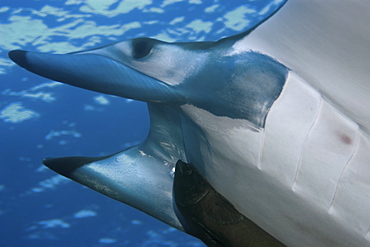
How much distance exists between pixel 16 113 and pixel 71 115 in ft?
4.79

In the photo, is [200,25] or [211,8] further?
[200,25]

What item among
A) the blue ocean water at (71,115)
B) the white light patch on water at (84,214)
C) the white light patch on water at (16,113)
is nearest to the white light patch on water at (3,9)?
the blue ocean water at (71,115)

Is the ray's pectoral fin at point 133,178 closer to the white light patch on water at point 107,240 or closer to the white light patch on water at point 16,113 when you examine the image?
the white light patch on water at point 16,113

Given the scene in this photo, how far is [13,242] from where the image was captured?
14672 millimetres

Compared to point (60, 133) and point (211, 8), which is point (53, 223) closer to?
point (60, 133)

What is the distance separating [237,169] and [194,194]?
0.32 m

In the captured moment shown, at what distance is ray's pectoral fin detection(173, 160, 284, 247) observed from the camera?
173 cm

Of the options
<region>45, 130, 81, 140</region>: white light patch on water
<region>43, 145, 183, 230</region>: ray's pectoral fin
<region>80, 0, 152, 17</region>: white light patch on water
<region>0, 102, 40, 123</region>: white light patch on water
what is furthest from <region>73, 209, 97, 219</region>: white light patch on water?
<region>43, 145, 183, 230</region>: ray's pectoral fin

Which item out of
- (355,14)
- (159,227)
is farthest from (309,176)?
(159,227)

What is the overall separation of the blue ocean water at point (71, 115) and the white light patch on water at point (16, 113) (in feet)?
0.09

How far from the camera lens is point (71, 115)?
9.00 m

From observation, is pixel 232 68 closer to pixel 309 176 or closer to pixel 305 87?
pixel 305 87

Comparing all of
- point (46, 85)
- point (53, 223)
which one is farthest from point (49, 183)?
point (46, 85)

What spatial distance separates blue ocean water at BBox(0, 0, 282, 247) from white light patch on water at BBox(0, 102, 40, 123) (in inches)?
1.1
